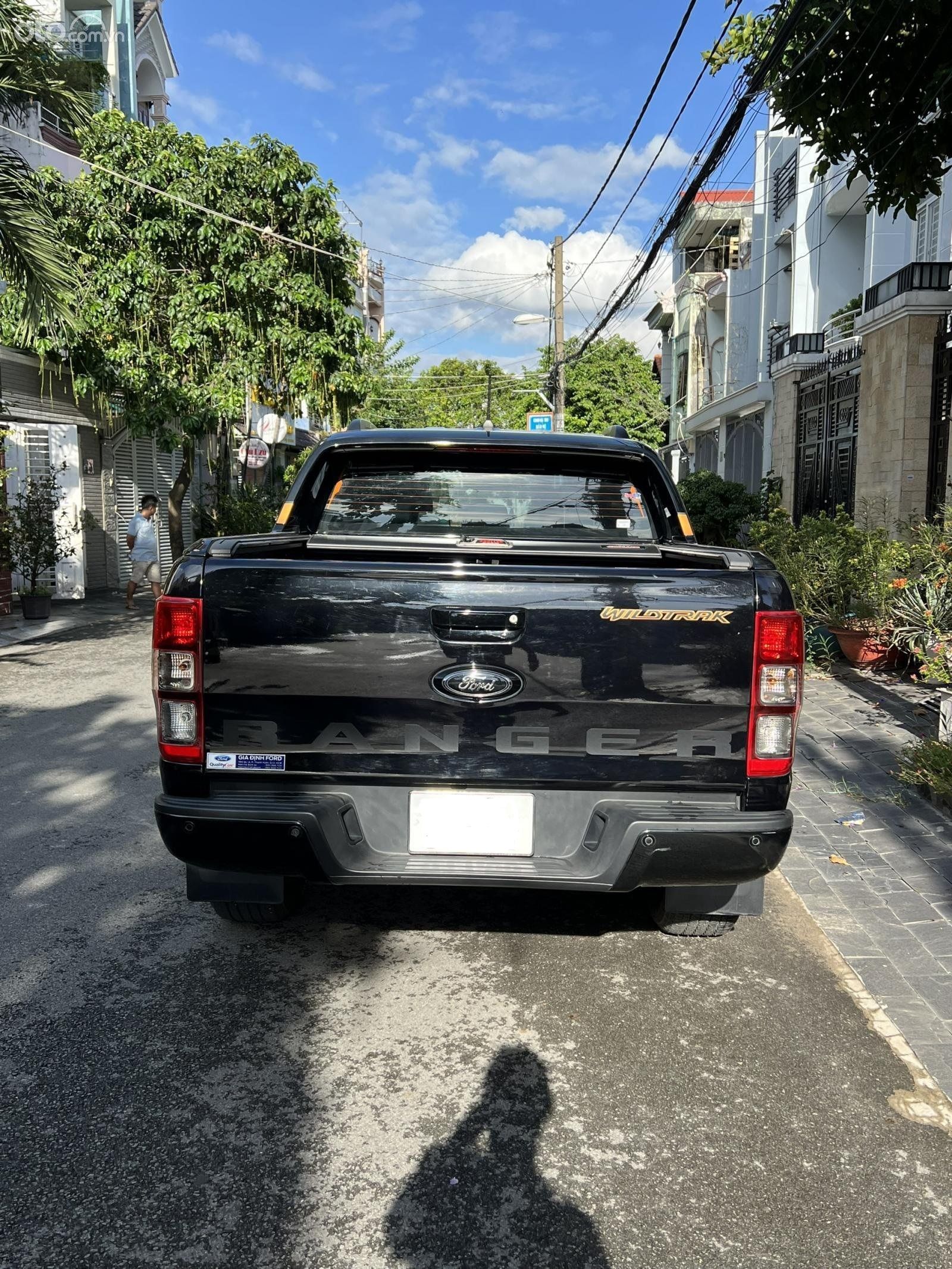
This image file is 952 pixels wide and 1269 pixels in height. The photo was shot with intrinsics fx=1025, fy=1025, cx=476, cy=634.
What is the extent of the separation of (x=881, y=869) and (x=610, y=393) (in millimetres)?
48255

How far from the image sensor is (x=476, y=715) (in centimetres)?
294

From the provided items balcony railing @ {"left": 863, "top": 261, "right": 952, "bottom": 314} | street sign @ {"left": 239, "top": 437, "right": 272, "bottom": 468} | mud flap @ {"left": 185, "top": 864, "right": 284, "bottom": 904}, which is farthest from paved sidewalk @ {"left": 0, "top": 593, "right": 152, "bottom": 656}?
balcony railing @ {"left": 863, "top": 261, "right": 952, "bottom": 314}

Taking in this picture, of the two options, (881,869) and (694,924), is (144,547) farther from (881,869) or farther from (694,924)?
(694,924)

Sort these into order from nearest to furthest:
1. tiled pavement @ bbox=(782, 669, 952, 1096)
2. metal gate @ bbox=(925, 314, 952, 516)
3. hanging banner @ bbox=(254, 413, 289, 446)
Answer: tiled pavement @ bbox=(782, 669, 952, 1096) → metal gate @ bbox=(925, 314, 952, 516) → hanging banner @ bbox=(254, 413, 289, 446)

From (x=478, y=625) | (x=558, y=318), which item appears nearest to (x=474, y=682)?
(x=478, y=625)

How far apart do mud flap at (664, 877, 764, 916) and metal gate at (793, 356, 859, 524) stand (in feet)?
41.4

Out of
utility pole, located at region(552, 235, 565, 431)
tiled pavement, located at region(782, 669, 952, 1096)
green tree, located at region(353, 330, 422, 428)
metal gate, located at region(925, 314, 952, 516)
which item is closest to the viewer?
tiled pavement, located at region(782, 669, 952, 1096)

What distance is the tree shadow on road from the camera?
7.19ft

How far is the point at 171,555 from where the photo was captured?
2023 centimetres

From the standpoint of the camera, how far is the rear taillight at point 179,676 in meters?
2.90

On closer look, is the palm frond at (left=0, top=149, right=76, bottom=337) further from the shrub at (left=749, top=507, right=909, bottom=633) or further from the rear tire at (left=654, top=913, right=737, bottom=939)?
the rear tire at (left=654, top=913, right=737, bottom=939)

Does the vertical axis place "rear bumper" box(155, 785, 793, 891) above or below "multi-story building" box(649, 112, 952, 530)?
below

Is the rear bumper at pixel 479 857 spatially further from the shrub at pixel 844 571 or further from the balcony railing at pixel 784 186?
the balcony railing at pixel 784 186

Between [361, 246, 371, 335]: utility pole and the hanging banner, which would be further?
[361, 246, 371, 335]: utility pole
